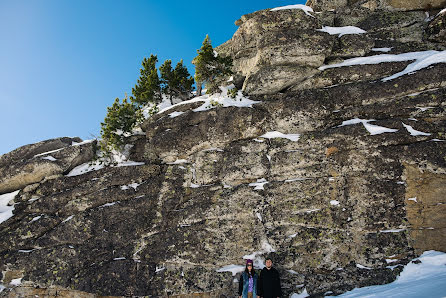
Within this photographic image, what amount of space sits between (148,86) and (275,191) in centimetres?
1816

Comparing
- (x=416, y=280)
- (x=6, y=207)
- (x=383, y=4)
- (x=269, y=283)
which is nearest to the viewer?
(x=416, y=280)

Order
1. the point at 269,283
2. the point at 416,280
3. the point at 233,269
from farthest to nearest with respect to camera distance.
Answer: the point at 233,269 < the point at 269,283 < the point at 416,280

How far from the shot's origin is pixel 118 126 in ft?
68.4

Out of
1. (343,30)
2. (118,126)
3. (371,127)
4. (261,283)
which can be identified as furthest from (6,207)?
(343,30)

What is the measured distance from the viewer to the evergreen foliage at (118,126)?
65.7 ft

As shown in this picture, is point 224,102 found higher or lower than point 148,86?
lower

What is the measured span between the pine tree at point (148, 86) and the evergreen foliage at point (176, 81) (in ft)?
2.80

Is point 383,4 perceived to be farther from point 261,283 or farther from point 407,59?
point 261,283

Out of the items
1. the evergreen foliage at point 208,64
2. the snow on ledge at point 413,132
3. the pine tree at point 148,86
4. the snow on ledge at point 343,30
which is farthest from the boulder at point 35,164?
the snow on ledge at point 413,132

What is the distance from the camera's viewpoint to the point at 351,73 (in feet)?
58.4

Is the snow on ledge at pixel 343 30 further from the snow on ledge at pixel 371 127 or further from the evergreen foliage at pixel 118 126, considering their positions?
the evergreen foliage at pixel 118 126

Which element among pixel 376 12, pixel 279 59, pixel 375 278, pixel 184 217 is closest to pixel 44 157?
pixel 184 217

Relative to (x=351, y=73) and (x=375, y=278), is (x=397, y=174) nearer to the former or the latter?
(x=375, y=278)

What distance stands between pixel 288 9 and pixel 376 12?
27.1ft
